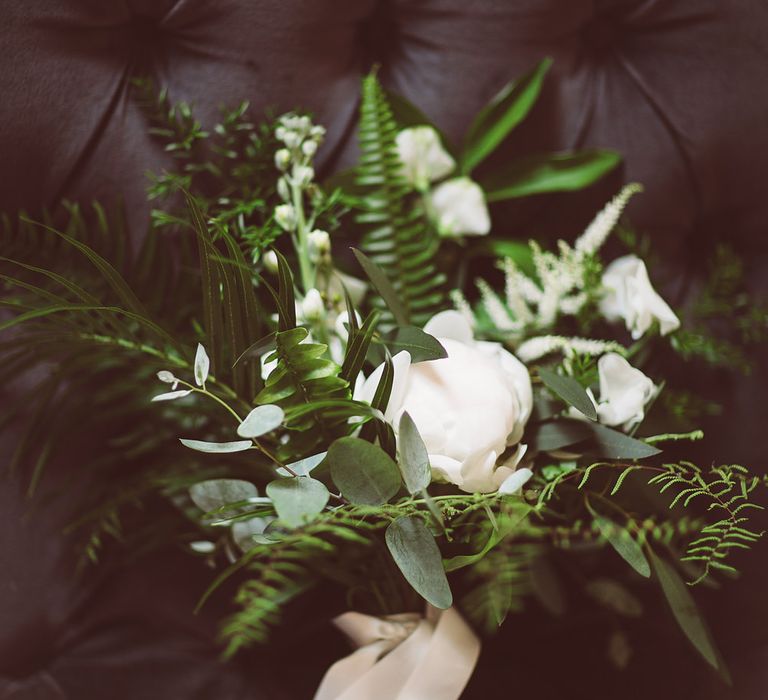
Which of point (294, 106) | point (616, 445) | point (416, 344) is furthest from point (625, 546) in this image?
point (294, 106)

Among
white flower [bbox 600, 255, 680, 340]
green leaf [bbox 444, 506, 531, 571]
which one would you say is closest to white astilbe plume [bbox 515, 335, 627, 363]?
white flower [bbox 600, 255, 680, 340]

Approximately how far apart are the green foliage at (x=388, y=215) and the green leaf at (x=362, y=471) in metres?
0.17

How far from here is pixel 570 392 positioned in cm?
42

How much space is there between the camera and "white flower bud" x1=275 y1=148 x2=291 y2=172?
0.49m

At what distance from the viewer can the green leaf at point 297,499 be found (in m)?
0.34

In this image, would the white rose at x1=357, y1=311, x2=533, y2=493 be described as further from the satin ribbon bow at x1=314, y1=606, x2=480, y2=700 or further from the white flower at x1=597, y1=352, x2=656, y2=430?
the satin ribbon bow at x1=314, y1=606, x2=480, y2=700

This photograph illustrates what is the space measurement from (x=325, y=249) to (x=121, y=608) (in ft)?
1.26

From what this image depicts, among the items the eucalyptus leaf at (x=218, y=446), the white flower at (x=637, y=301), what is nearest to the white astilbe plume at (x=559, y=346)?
the white flower at (x=637, y=301)

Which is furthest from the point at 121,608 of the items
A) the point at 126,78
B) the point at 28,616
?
the point at 126,78

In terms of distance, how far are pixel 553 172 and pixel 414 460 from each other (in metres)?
0.34

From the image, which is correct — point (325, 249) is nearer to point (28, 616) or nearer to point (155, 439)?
point (155, 439)

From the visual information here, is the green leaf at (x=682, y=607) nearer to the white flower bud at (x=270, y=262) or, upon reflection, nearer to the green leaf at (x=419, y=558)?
the green leaf at (x=419, y=558)

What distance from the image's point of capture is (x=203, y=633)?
2.05ft

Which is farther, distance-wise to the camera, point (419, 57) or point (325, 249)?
point (419, 57)
